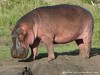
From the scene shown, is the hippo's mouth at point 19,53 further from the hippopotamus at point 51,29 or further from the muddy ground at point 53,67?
the muddy ground at point 53,67

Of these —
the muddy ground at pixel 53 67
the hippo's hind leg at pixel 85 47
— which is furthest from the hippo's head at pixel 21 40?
the hippo's hind leg at pixel 85 47

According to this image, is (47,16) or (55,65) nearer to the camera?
(55,65)

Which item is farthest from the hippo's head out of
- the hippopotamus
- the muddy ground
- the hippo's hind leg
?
the hippo's hind leg

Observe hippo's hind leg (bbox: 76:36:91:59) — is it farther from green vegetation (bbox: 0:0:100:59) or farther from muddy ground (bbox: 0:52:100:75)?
green vegetation (bbox: 0:0:100:59)

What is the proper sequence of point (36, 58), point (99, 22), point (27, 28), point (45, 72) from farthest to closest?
point (99, 22) < point (36, 58) < point (27, 28) < point (45, 72)

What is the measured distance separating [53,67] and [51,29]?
82 cm

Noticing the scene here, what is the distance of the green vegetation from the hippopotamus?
1277 millimetres

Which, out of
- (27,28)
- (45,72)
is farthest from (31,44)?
(45,72)

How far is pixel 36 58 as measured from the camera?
8.11 metres

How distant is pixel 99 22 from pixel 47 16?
6.16 meters

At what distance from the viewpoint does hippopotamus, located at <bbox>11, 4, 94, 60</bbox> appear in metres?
7.50

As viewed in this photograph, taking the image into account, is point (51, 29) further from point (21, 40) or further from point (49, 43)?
point (21, 40)

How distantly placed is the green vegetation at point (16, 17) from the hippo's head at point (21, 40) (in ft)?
4.14

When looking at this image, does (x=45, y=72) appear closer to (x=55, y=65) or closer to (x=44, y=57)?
(x=55, y=65)
